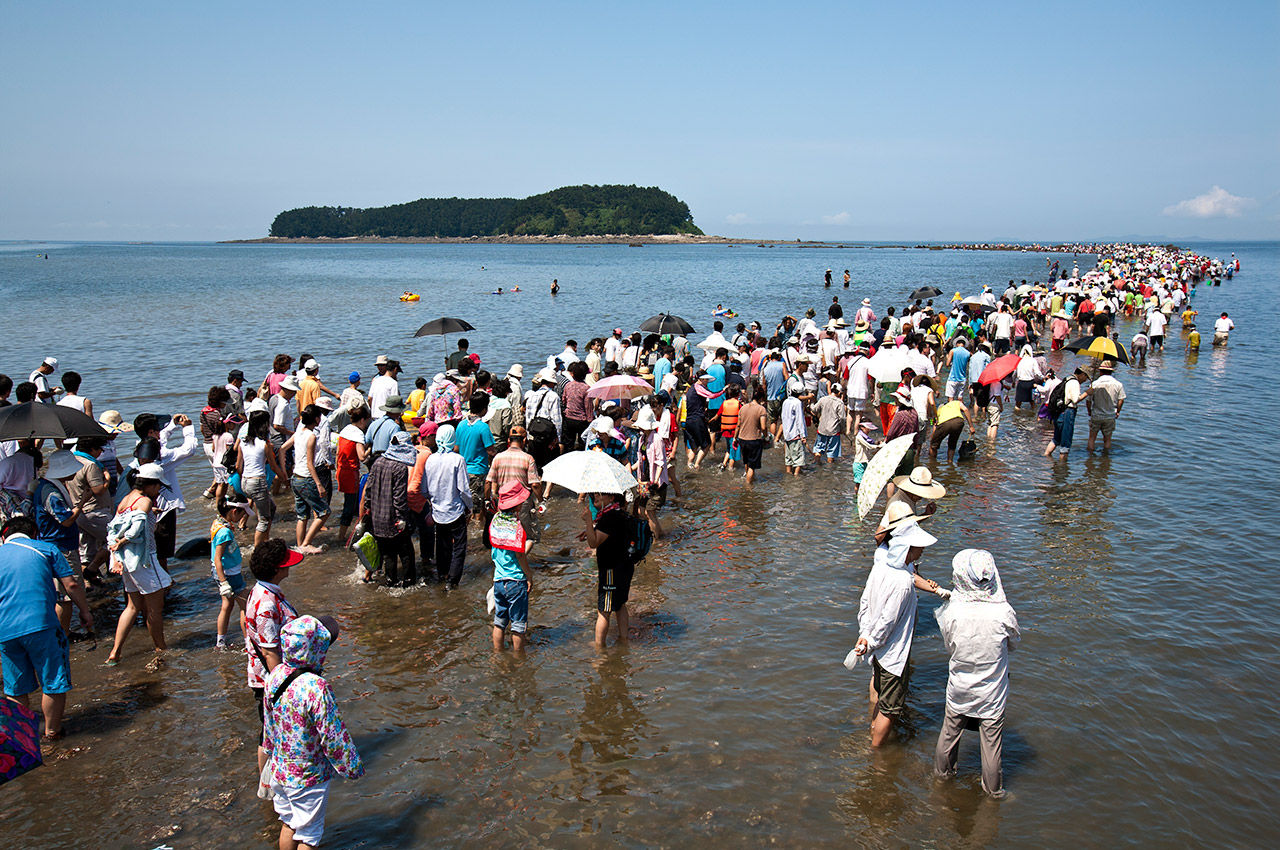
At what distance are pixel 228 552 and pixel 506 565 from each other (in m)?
2.65

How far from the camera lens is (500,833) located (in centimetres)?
503

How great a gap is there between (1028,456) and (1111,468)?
1.34 m

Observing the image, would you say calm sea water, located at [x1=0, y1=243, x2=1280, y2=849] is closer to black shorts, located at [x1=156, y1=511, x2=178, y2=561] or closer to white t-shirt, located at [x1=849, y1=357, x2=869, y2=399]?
black shorts, located at [x1=156, y1=511, x2=178, y2=561]

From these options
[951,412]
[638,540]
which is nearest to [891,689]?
[638,540]

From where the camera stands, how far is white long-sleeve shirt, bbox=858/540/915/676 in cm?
538

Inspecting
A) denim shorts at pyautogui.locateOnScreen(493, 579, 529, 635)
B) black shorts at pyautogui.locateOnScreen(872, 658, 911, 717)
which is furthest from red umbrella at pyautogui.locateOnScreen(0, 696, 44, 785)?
black shorts at pyautogui.locateOnScreen(872, 658, 911, 717)

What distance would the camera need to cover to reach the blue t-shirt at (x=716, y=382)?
12969 millimetres

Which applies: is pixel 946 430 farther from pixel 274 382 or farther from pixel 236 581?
pixel 274 382

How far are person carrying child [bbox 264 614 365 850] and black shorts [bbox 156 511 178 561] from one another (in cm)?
500

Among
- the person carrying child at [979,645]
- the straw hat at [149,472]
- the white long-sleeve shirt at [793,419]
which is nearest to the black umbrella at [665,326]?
the white long-sleeve shirt at [793,419]

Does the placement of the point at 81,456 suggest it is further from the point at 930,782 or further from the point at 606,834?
the point at 930,782

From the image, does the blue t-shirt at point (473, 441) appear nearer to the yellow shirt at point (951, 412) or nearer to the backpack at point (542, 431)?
the backpack at point (542, 431)

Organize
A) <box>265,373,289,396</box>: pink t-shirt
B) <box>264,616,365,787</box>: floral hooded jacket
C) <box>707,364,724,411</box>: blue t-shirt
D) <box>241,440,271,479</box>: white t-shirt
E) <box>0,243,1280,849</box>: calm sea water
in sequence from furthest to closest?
1. <box>707,364,724,411</box>: blue t-shirt
2. <box>265,373,289,396</box>: pink t-shirt
3. <box>241,440,271,479</box>: white t-shirt
4. <box>0,243,1280,849</box>: calm sea water
5. <box>264,616,365,787</box>: floral hooded jacket

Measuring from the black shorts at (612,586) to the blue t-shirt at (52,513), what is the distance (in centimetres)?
558
